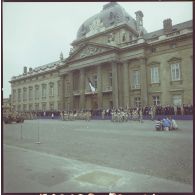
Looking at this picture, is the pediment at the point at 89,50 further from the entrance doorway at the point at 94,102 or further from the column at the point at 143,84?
the entrance doorway at the point at 94,102

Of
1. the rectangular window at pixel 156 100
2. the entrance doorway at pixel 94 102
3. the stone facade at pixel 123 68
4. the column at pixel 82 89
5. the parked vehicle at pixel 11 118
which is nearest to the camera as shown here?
the parked vehicle at pixel 11 118

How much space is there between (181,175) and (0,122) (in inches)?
184

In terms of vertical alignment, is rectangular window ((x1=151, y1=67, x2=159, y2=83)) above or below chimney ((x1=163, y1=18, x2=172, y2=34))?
below

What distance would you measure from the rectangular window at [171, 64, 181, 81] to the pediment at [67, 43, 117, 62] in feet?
34.4

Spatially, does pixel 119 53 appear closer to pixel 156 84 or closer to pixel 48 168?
pixel 156 84

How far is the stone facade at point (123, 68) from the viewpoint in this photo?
32.1 metres

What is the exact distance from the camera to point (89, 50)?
41469 millimetres

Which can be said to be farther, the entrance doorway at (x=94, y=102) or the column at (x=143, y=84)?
the entrance doorway at (x=94, y=102)

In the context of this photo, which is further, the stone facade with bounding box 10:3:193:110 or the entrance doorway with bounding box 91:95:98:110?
the entrance doorway with bounding box 91:95:98:110

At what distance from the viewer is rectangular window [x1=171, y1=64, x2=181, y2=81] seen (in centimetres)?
3219

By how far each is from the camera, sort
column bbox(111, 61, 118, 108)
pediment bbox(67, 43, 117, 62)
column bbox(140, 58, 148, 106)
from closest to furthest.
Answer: column bbox(140, 58, 148, 106) < column bbox(111, 61, 118, 108) < pediment bbox(67, 43, 117, 62)

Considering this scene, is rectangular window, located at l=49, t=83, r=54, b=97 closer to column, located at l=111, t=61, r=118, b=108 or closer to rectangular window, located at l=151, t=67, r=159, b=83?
column, located at l=111, t=61, r=118, b=108

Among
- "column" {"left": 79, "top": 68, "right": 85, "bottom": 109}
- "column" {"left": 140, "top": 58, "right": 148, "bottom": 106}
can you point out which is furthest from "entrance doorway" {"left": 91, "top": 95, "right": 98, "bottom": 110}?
"column" {"left": 140, "top": 58, "right": 148, "bottom": 106}

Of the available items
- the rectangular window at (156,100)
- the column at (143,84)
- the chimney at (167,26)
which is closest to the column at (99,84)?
the column at (143,84)
